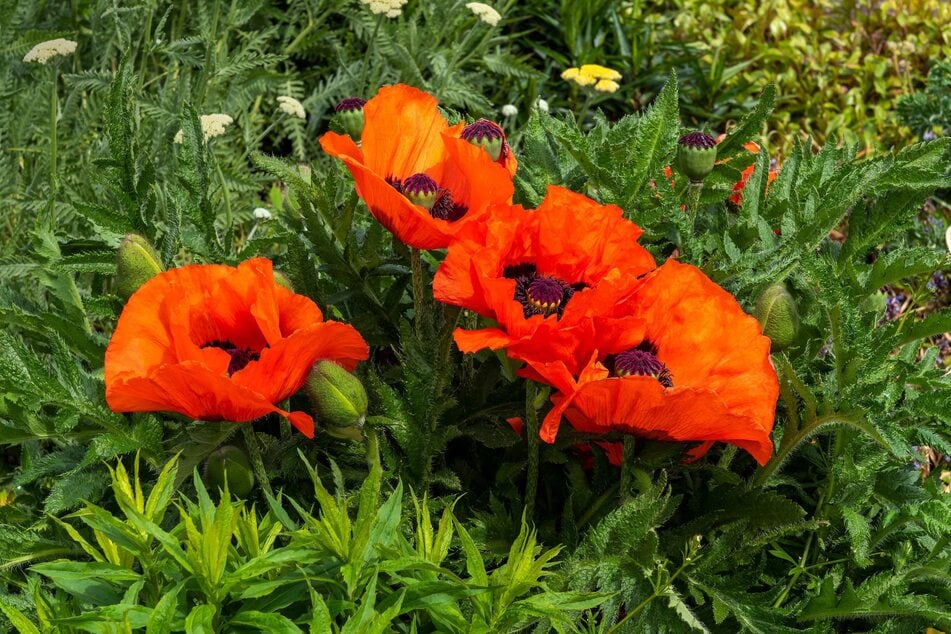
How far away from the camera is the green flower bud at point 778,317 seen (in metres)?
1.56

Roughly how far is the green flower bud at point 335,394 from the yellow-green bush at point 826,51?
11.5 feet

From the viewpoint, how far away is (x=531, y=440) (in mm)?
1536

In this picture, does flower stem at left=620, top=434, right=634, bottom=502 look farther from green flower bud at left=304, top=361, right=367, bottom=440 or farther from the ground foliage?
green flower bud at left=304, top=361, right=367, bottom=440

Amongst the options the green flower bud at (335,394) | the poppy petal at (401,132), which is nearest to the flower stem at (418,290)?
the poppy petal at (401,132)

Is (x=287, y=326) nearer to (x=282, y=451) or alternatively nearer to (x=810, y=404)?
(x=282, y=451)

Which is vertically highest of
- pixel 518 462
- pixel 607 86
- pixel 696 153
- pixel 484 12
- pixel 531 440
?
pixel 696 153

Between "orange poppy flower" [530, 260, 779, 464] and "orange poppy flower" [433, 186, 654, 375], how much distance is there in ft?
0.11

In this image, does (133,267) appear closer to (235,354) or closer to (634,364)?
(235,354)

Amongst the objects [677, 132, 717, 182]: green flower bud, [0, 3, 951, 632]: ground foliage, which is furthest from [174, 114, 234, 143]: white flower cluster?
[677, 132, 717, 182]: green flower bud

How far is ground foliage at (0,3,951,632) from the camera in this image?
1.29 m

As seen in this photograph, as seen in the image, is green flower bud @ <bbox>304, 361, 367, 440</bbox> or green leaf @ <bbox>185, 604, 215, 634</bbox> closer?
green leaf @ <bbox>185, 604, 215, 634</bbox>

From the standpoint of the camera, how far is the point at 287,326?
146 cm

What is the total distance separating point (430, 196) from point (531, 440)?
36 cm

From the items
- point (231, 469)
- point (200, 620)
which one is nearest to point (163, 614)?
point (200, 620)
